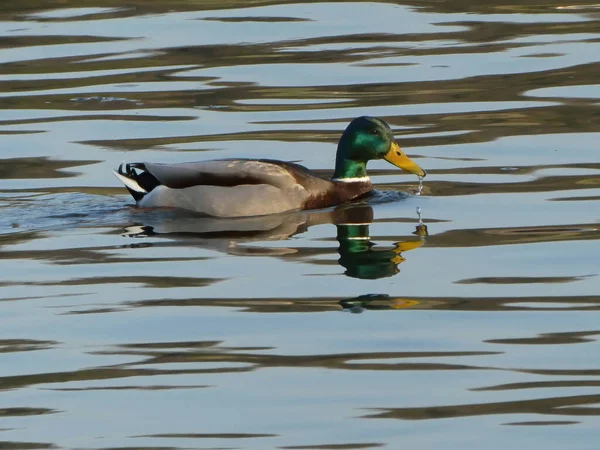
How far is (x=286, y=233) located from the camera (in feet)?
35.1

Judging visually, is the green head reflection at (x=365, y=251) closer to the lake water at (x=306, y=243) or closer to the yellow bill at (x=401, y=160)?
the lake water at (x=306, y=243)

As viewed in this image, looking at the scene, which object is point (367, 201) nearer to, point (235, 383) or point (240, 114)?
point (240, 114)

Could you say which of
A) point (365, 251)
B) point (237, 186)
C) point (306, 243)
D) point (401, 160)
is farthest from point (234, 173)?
point (365, 251)

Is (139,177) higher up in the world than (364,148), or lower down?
lower down

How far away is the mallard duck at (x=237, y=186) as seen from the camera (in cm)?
1165

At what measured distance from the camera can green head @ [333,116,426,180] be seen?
40.7 ft

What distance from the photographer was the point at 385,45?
17.8 meters

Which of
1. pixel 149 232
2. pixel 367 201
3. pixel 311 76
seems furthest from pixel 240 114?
pixel 149 232

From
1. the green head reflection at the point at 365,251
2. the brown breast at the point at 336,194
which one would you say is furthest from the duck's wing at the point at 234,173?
the green head reflection at the point at 365,251

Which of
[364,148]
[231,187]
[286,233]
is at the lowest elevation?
[286,233]

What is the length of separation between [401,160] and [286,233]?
6.36 feet

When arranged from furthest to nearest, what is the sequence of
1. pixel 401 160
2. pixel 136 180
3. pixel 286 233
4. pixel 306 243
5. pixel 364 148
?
1. pixel 364 148
2. pixel 401 160
3. pixel 136 180
4. pixel 286 233
5. pixel 306 243

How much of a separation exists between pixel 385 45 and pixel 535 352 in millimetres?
10843

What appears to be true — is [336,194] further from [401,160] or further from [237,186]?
[237,186]
